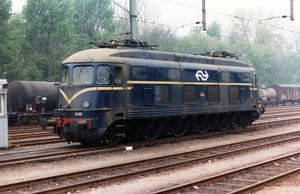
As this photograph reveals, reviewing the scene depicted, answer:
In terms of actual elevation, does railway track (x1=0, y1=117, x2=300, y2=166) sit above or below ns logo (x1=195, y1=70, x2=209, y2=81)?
below

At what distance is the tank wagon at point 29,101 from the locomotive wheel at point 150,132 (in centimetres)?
1166

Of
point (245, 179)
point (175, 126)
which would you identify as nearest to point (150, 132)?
point (175, 126)

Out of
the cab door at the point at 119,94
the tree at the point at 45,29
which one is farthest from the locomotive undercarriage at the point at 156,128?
the tree at the point at 45,29

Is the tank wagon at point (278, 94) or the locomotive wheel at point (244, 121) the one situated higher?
the tank wagon at point (278, 94)

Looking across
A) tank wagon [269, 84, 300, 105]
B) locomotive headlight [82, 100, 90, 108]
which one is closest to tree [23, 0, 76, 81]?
tank wagon [269, 84, 300, 105]

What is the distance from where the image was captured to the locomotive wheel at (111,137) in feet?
52.4

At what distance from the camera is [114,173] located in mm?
11445

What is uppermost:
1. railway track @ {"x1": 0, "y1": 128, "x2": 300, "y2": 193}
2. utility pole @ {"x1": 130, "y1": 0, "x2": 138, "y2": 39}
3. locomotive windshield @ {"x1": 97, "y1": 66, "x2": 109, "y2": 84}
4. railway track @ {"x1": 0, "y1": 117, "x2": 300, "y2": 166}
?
utility pole @ {"x1": 130, "y1": 0, "x2": 138, "y2": 39}

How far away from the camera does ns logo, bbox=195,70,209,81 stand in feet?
64.2

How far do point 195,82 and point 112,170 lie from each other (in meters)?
8.53

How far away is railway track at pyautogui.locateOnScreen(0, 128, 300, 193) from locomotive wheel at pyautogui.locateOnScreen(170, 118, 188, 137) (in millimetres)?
3372

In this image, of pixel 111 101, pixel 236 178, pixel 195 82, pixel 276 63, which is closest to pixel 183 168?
pixel 236 178

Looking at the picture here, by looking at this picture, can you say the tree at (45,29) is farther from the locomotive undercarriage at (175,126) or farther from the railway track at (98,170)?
the railway track at (98,170)

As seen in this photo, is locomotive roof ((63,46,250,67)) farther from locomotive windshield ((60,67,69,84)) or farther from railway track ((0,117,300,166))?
railway track ((0,117,300,166))
